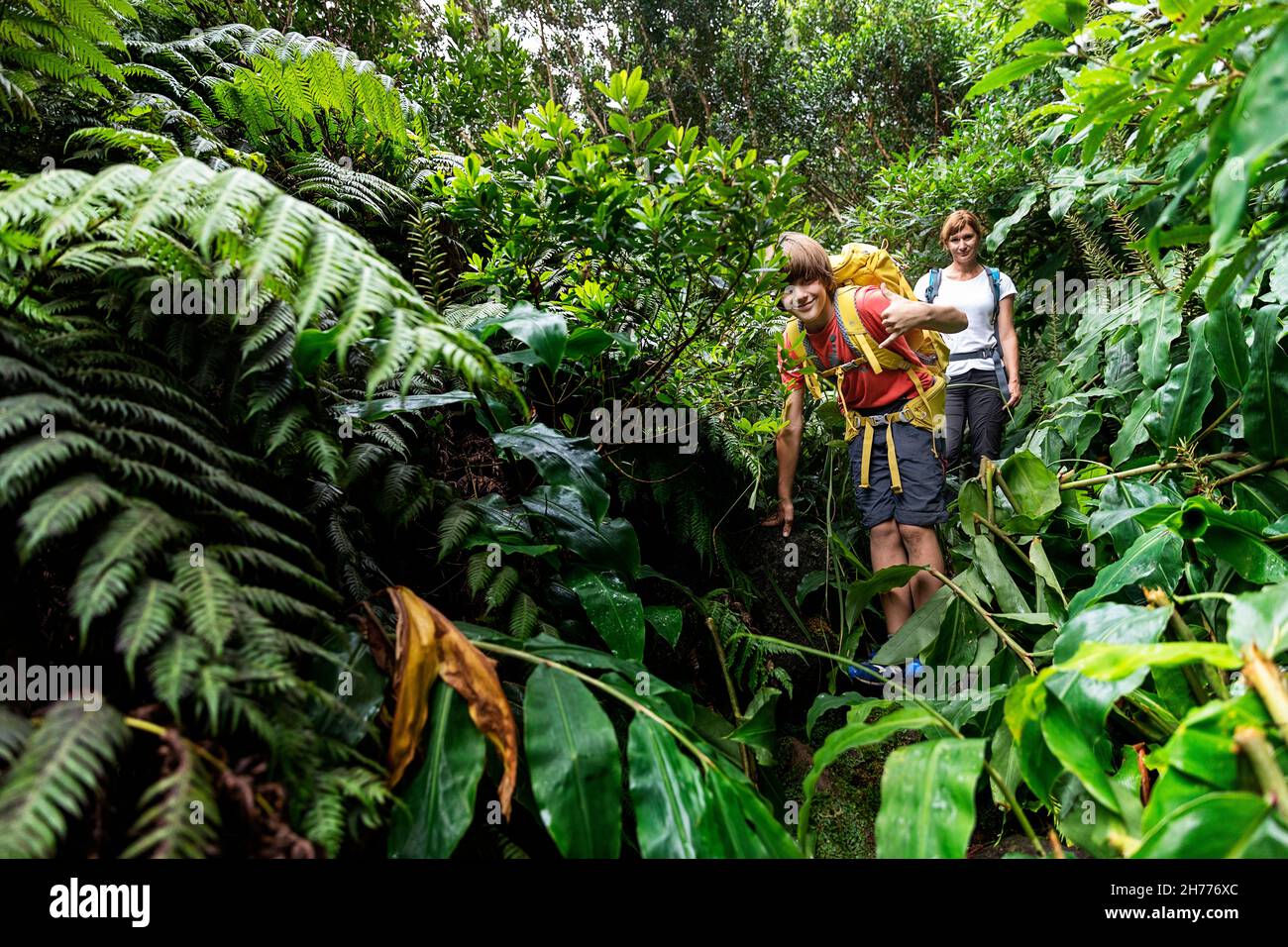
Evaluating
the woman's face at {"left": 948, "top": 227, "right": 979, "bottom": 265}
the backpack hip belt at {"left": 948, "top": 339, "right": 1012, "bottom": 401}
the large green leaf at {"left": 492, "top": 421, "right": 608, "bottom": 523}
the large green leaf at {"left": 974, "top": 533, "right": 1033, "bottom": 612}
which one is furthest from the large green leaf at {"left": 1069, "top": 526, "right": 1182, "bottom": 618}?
the woman's face at {"left": 948, "top": 227, "right": 979, "bottom": 265}

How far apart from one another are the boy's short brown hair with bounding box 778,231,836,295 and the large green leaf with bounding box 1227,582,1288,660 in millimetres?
1576

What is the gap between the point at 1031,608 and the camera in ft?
6.74

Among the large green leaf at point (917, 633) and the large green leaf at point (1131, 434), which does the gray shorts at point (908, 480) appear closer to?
the large green leaf at point (917, 633)

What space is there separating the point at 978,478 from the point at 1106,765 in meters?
1.17

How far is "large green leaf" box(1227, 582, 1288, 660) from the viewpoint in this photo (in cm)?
82

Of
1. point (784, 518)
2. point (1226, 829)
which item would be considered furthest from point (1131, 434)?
point (1226, 829)

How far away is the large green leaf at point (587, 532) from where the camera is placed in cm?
162

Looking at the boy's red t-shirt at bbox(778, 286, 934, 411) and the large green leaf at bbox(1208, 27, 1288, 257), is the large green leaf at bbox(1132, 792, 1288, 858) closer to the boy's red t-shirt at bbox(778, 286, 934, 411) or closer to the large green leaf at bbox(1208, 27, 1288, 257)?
the large green leaf at bbox(1208, 27, 1288, 257)

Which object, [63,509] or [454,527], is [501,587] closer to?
[454,527]

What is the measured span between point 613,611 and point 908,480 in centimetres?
139

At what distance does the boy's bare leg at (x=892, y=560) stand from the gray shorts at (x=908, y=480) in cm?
5

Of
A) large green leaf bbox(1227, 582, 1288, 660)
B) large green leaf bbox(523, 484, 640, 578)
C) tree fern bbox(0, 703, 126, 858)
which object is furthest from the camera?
large green leaf bbox(523, 484, 640, 578)

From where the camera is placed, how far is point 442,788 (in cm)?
94
